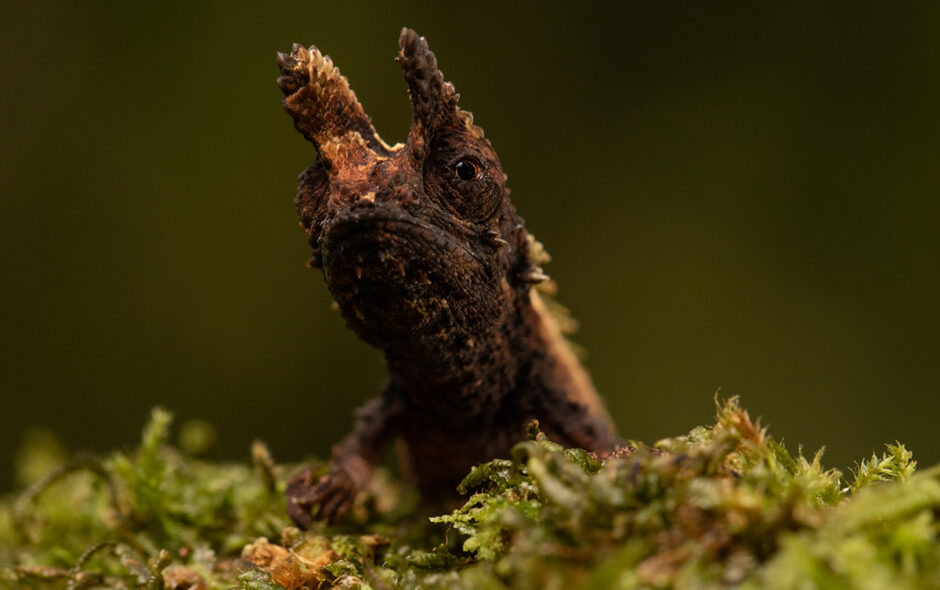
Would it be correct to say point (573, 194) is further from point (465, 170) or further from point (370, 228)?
point (370, 228)

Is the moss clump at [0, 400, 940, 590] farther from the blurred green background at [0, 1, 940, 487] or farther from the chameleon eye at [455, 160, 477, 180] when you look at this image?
the blurred green background at [0, 1, 940, 487]

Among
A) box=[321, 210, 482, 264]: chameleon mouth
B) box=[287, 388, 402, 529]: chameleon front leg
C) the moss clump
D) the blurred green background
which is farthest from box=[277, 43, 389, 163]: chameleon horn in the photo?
the blurred green background

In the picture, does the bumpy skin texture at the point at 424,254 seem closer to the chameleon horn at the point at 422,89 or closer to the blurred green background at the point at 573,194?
the chameleon horn at the point at 422,89

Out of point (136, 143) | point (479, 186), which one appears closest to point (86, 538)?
point (479, 186)

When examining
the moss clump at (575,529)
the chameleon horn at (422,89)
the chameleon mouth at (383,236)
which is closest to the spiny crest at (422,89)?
the chameleon horn at (422,89)

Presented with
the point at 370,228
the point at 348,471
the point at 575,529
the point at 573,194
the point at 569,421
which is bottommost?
the point at 575,529

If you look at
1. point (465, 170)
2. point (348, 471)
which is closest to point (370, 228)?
point (465, 170)

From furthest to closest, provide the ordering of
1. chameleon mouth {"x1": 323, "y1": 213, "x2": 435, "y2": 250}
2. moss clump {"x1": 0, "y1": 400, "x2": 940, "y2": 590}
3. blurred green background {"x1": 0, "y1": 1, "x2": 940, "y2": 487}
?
blurred green background {"x1": 0, "y1": 1, "x2": 940, "y2": 487}
chameleon mouth {"x1": 323, "y1": 213, "x2": 435, "y2": 250}
moss clump {"x1": 0, "y1": 400, "x2": 940, "y2": 590}
